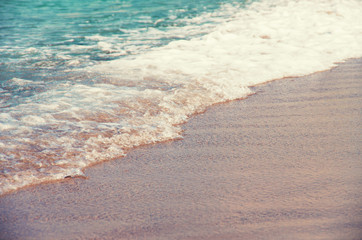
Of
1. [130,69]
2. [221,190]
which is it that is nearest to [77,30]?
[130,69]

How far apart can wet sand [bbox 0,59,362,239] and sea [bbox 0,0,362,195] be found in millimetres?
221

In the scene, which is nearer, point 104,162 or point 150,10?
point 104,162

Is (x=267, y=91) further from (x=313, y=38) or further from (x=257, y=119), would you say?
(x=313, y=38)

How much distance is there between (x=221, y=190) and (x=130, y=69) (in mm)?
2880

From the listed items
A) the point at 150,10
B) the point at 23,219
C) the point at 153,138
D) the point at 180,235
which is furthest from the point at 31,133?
the point at 150,10

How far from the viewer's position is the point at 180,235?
5.45 feet

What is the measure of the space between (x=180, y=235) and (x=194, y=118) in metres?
1.63

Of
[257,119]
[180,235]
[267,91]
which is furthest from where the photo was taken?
[267,91]

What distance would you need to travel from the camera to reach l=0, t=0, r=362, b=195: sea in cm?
→ 265

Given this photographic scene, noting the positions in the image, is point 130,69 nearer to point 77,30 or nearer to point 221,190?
point 221,190

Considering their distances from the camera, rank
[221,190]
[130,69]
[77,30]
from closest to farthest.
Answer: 1. [221,190]
2. [130,69]
3. [77,30]

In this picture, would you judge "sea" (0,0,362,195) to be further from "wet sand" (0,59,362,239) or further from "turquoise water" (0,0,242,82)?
"wet sand" (0,59,362,239)

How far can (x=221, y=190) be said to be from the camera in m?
2.03

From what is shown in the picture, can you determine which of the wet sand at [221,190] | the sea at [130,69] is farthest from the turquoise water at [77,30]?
the wet sand at [221,190]
